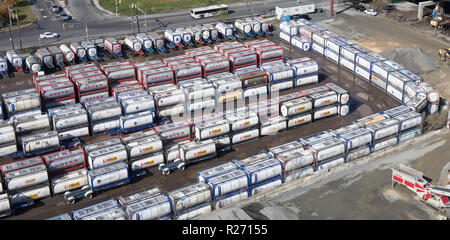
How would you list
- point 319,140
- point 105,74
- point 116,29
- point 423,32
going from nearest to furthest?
point 319,140 < point 105,74 < point 423,32 < point 116,29

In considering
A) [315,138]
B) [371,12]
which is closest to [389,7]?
[371,12]

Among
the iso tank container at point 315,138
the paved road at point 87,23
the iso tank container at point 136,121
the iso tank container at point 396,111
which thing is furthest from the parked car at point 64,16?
the iso tank container at point 396,111

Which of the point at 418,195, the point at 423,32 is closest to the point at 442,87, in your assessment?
the point at 423,32

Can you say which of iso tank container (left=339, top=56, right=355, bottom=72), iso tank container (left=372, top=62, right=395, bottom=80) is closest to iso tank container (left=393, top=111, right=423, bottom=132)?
iso tank container (left=372, top=62, right=395, bottom=80)

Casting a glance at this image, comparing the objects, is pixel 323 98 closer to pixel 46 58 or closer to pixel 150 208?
pixel 150 208

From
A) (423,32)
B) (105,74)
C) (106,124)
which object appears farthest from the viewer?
(423,32)

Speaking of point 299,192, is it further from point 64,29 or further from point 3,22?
point 3,22
